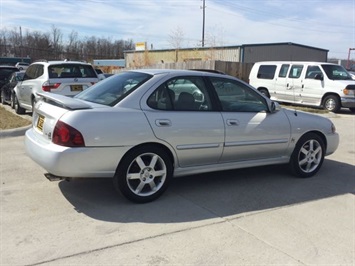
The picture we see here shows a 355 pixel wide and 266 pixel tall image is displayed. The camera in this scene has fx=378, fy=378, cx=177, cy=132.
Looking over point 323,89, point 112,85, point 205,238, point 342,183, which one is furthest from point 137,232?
point 323,89

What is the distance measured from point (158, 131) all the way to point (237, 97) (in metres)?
1.47

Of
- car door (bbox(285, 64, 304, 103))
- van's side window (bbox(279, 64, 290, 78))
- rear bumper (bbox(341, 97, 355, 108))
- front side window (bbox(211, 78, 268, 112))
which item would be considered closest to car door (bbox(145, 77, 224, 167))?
front side window (bbox(211, 78, 268, 112))

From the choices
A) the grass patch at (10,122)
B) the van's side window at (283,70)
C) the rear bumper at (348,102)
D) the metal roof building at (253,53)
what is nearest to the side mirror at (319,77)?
the rear bumper at (348,102)

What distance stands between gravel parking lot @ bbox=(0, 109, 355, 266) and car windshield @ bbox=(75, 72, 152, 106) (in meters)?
1.16

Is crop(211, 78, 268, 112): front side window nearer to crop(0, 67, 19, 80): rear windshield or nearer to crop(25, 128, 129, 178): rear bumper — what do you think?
crop(25, 128, 129, 178): rear bumper

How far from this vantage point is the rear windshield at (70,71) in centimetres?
1011

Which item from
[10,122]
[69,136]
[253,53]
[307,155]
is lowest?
[10,122]

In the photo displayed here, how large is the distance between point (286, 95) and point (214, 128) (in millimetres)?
12522

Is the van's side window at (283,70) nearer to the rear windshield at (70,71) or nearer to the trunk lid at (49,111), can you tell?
the rear windshield at (70,71)

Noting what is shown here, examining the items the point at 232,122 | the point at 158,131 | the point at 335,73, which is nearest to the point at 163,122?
the point at 158,131

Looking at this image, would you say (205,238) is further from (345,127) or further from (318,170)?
(345,127)

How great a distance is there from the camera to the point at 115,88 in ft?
15.7

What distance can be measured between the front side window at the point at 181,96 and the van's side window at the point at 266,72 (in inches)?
506

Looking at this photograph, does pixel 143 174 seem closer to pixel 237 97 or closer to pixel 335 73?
pixel 237 97
